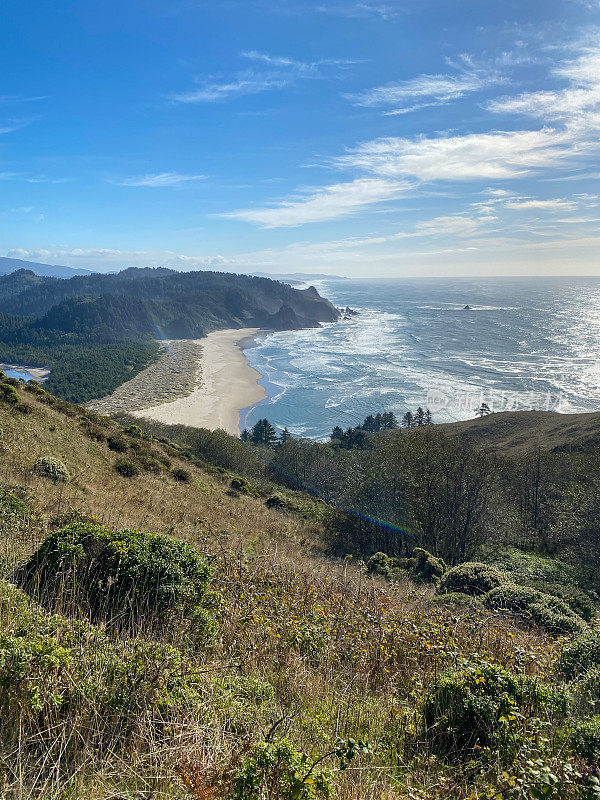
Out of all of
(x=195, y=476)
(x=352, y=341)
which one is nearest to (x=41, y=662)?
(x=195, y=476)

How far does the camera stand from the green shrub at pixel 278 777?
2461mm

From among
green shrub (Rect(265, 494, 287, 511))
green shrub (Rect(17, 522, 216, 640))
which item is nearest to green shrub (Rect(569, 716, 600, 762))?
green shrub (Rect(17, 522, 216, 640))

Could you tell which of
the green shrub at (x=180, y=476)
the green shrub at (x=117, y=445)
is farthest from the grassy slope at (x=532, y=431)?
the green shrub at (x=117, y=445)

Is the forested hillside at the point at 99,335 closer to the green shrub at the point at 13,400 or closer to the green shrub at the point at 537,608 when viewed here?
the green shrub at the point at 13,400

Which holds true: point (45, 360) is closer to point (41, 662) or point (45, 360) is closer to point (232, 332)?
point (232, 332)

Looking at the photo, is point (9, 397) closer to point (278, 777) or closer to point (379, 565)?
point (379, 565)

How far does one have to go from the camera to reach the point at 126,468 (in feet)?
66.9

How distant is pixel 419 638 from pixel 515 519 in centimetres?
2188

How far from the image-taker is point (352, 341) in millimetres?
137000

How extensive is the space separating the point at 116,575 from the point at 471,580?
10.1 metres

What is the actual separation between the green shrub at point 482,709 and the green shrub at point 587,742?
0.39m

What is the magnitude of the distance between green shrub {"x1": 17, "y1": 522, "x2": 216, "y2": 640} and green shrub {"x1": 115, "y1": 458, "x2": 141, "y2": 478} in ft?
49.0

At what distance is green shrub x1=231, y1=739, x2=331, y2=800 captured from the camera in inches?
96.9

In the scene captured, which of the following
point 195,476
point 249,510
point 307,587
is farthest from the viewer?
point 195,476
